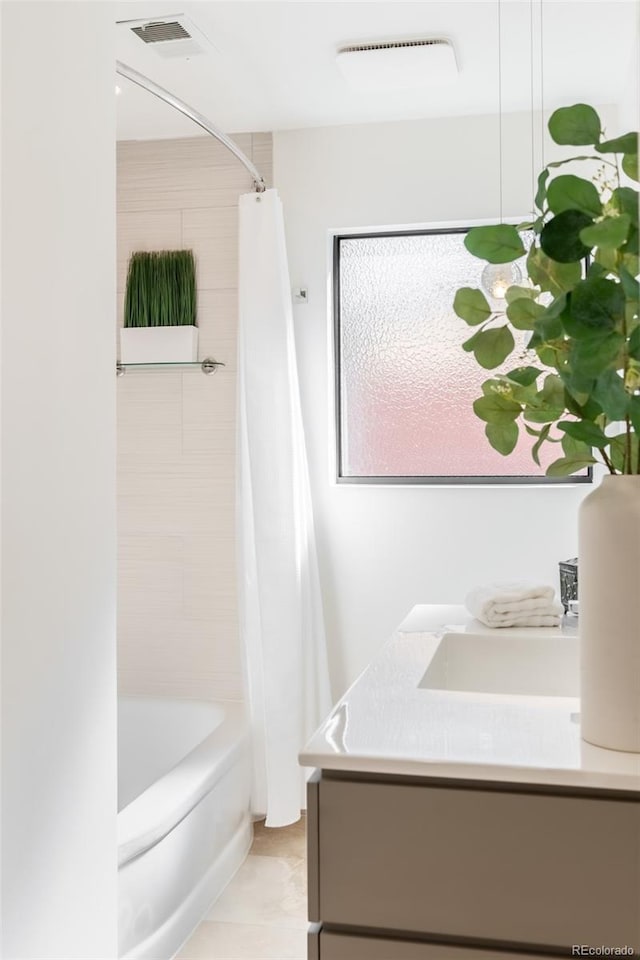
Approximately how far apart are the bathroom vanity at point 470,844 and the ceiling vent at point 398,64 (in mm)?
2110

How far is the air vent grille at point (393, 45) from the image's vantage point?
242cm

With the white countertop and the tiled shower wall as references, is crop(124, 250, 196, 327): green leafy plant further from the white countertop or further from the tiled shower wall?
the white countertop

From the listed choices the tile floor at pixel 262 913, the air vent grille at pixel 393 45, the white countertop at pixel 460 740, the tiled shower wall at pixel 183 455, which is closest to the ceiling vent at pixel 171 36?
the air vent grille at pixel 393 45

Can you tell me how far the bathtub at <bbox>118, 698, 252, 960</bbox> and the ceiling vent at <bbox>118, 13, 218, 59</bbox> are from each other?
2109 millimetres

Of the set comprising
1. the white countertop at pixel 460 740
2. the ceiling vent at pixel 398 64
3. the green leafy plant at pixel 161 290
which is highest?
the ceiling vent at pixel 398 64

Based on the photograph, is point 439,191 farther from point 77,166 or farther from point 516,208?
point 77,166

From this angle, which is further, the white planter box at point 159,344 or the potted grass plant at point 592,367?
the white planter box at point 159,344

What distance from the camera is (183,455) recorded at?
3.21 meters

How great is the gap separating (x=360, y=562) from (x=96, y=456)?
1.70m

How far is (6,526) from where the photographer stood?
128cm

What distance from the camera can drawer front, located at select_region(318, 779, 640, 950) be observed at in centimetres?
85

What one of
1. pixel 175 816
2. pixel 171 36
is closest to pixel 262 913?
pixel 175 816

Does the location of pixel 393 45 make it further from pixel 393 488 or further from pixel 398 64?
pixel 393 488

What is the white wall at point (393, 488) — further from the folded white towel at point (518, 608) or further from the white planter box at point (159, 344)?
the folded white towel at point (518, 608)
